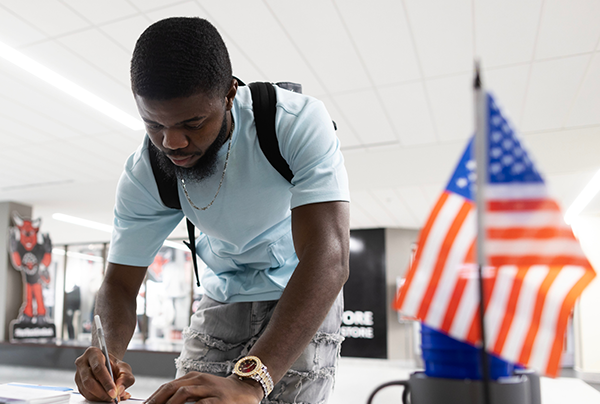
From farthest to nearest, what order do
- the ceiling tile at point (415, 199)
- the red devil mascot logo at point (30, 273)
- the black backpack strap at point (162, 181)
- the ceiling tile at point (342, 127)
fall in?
the red devil mascot logo at point (30, 273) < the ceiling tile at point (415, 199) < the ceiling tile at point (342, 127) < the black backpack strap at point (162, 181)

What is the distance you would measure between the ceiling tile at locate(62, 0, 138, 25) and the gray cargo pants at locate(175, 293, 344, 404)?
2244 mm

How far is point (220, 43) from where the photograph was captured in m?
0.99

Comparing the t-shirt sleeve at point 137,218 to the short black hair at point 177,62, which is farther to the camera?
the t-shirt sleeve at point 137,218

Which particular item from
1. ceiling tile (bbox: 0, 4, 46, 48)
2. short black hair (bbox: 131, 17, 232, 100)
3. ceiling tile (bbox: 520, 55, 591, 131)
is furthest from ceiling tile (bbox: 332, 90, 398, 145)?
short black hair (bbox: 131, 17, 232, 100)

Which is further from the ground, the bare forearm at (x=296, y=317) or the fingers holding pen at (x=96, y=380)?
the bare forearm at (x=296, y=317)

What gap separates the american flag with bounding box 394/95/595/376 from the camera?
433 millimetres

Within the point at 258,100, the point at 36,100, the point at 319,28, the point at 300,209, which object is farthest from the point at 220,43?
the point at 36,100

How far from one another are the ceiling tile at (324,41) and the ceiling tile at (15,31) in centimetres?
156

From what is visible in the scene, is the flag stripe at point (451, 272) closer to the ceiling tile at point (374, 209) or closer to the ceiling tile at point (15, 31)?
the ceiling tile at point (15, 31)

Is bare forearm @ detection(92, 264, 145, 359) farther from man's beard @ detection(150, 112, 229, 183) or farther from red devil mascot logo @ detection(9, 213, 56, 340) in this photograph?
red devil mascot logo @ detection(9, 213, 56, 340)

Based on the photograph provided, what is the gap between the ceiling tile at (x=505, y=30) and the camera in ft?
9.21

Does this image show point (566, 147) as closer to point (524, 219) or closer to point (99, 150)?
point (99, 150)

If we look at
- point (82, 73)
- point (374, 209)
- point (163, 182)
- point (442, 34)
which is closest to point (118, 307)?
point (163, 182)

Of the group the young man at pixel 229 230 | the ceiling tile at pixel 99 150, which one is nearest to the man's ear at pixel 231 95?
the young man at pixel 229 230
